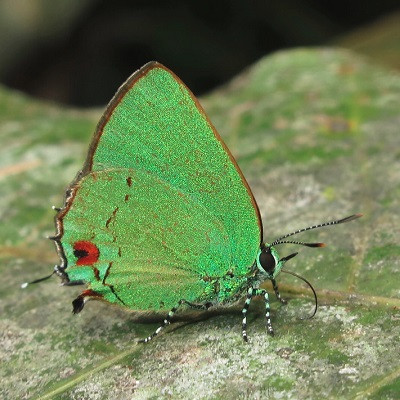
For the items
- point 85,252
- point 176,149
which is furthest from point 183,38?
point 85,252

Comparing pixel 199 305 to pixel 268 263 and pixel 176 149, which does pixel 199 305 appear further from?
pixel 176 149

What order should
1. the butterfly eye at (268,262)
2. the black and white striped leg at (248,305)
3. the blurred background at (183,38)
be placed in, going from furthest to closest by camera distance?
the blurred background at (183,38), the butterfly eye at (268,262), the black and white striped leg at (248,305)

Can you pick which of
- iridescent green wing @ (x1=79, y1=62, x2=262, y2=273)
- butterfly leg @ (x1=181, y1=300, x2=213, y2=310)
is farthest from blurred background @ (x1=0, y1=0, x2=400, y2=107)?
butterfly leg @ (x1=181, y1=300, x2=213, y2=310)

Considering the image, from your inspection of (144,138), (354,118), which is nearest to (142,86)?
(144,138)

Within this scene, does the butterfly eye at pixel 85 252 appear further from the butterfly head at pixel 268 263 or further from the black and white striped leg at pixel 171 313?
the butterfly head at pixel 268 263

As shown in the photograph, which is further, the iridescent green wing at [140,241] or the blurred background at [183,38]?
the blurred background at [183,38]

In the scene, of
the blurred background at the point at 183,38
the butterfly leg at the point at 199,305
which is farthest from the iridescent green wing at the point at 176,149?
the blurred background at the point at 183,38

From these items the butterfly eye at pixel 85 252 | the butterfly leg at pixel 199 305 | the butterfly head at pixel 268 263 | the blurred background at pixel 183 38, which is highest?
the butterfly eye at pixel 85 252

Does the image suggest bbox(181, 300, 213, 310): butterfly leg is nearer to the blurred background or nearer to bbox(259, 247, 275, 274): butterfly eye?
bbox(259, 247, 275, 274): butterfly eye
